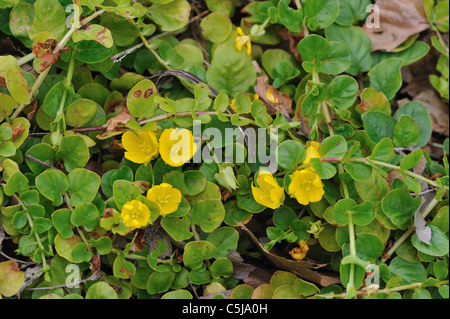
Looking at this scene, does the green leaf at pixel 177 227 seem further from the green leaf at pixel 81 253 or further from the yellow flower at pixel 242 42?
the yellow flower at pixel 242 42

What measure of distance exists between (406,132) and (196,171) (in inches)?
26.8

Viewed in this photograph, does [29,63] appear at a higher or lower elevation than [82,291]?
higher

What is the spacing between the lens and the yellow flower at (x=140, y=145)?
139cm

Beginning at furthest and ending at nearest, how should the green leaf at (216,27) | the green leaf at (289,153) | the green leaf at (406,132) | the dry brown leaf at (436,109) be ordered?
the dry brown leaf at (436,109)
the green leaf at (216,27)
the green leaf at (406,132)
the green leaf at (289,153)

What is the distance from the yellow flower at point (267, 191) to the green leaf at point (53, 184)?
558 mm

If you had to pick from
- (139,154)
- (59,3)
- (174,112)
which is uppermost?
(59,3)

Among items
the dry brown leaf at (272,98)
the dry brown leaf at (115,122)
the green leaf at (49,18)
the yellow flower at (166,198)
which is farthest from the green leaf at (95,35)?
the dry brown leaf at (272,98)

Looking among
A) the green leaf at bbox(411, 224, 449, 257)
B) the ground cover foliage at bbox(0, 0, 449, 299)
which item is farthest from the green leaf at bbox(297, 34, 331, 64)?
the green leaf at bbox(411, 224, 449, 257)

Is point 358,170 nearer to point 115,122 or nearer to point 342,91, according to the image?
point 342,91

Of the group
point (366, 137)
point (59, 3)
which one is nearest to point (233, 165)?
point (366, 137)

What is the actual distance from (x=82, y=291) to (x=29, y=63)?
766 millimetres

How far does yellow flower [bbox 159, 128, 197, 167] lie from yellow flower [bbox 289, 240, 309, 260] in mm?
444

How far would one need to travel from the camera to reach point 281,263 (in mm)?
1487

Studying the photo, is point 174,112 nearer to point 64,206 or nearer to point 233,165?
point 233,165
